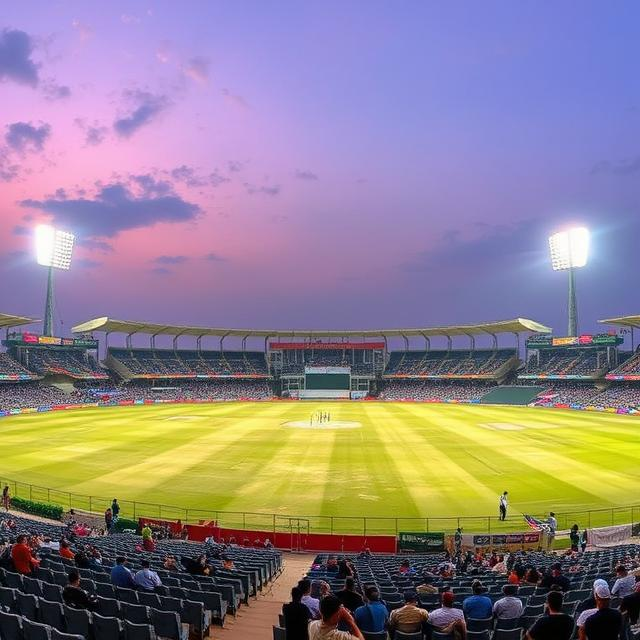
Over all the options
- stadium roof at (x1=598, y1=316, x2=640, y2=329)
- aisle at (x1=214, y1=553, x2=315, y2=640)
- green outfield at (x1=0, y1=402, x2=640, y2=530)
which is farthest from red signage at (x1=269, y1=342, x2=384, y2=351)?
aisle at (x1=214, y1=553, x2=315, y2=640)

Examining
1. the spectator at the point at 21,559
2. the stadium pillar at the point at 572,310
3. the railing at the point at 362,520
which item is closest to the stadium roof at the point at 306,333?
the stadium pillar at the point at 572,310

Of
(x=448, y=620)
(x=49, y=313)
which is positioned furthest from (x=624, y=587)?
(x=49, y=313)

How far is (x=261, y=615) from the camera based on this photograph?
12500mm

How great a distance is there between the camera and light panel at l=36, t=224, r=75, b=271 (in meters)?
112

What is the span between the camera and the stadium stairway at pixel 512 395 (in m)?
104

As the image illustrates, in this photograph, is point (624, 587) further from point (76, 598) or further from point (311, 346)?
point (311, 346)

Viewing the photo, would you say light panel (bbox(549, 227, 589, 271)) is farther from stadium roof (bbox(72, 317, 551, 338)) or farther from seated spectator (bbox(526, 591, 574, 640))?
seated spectator (bbox(526, 591, 574, 640))

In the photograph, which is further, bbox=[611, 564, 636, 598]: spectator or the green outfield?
the green outfield

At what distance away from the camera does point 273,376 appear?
143m

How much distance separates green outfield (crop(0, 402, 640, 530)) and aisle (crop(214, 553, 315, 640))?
37.2ft

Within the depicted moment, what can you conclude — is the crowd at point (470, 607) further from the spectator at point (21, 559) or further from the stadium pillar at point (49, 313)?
the stadium pillar at point (49, 313)

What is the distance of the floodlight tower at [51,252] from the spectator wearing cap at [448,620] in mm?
118833

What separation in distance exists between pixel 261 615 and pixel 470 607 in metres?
5.57

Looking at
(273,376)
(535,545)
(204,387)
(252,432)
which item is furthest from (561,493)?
(273,376)
